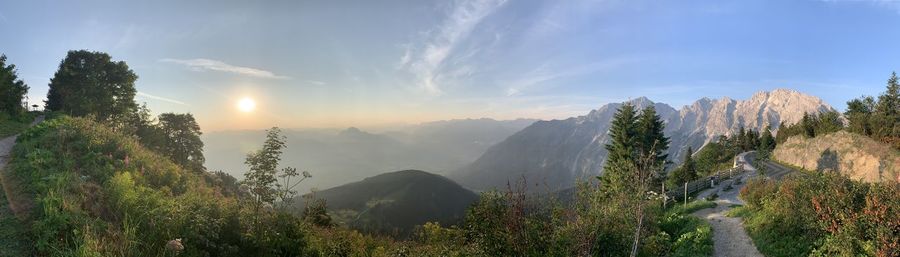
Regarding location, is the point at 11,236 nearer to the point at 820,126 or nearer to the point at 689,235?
the point at 689,235

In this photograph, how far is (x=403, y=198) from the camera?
421 ft

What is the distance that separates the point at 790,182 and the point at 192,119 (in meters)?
54.7

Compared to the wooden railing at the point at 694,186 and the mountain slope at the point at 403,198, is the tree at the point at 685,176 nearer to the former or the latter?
the wooden railing at the point at 694,186

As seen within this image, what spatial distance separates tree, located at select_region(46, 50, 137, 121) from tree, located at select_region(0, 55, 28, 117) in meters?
4.13

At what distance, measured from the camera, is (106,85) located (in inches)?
1522

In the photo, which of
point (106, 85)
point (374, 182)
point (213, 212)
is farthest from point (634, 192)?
point (374, 182)

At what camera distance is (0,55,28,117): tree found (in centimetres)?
2864

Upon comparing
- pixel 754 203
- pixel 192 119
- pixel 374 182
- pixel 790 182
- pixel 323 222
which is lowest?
pixel 374 182

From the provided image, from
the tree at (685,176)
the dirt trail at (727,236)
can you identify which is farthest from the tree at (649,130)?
the tree at (685,176)

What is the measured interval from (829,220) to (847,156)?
35.9 metres

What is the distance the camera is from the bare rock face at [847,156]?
104 feet

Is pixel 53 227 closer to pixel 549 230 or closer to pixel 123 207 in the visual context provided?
pixel 123 207

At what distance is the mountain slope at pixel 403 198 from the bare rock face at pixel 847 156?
7745 cm

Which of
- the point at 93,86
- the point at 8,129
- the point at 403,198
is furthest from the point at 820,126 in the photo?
the point at 403,198
